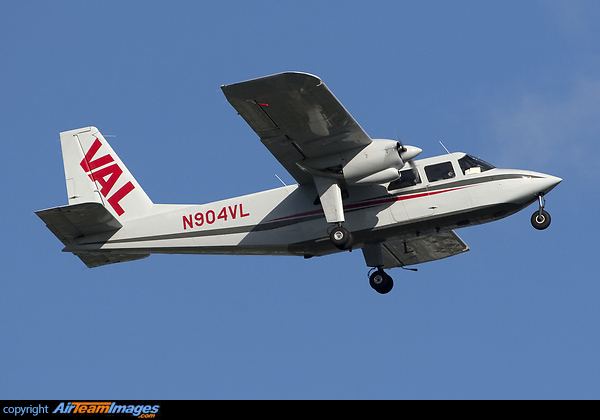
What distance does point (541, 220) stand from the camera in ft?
73.3

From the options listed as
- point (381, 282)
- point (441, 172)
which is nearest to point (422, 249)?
point (381, 282)

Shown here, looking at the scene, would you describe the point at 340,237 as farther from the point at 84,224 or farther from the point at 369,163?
the point at 84,224

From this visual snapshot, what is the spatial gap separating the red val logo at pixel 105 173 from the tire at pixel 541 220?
460 inches

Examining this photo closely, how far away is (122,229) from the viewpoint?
24531 millimetres

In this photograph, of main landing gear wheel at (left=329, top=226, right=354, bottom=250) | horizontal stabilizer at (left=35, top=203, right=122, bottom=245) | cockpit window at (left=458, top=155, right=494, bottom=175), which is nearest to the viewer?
main landing gear wheel at (left=329, top=226, right=354, bottom=250)

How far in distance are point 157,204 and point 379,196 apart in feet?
22.3

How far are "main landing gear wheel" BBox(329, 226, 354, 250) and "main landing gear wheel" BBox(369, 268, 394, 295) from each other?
10.7ft

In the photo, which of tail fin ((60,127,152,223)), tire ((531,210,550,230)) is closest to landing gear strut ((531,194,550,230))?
tire ((531,210,550,230))

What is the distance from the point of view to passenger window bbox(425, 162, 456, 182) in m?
22.8

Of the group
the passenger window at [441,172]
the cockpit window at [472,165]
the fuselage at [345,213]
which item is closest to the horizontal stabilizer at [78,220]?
the fuselage at [345,213]

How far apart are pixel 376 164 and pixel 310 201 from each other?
7.97 feet

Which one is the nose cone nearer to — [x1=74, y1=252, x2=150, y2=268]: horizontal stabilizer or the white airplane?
the white airplane

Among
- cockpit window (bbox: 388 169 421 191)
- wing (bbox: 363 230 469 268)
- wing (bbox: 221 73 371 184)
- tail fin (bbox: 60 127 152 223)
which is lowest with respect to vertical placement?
wing (bbox: 363 230 469 268)
